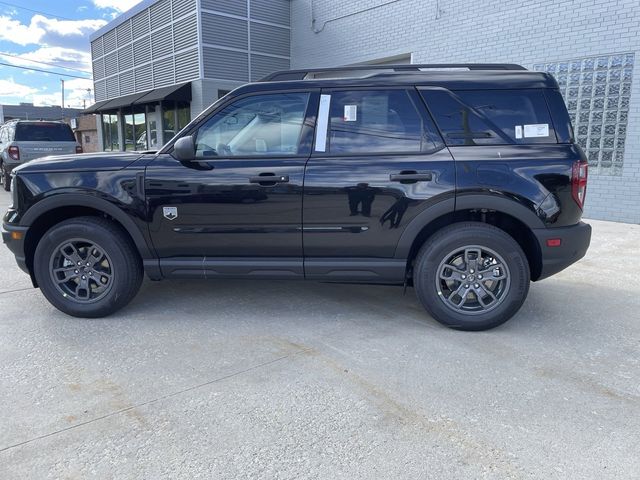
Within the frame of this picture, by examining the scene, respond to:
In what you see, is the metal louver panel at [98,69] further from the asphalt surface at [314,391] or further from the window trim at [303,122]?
the window trim at [303,122]

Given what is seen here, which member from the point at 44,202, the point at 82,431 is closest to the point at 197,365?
the point at 82,431

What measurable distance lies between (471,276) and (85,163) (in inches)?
128

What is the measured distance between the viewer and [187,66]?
1598cm

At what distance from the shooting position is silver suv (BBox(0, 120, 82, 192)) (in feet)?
43.9

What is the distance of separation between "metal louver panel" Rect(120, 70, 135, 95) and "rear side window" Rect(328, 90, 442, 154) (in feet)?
61.2

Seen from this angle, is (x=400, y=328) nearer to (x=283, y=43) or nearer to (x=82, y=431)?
(x=82, y=431)

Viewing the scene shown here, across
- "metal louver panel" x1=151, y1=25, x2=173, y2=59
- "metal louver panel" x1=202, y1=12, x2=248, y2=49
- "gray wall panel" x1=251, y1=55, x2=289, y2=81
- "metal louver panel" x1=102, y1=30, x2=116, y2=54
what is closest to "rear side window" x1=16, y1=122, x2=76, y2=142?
"metal louver panel" x1=151, y1=25, x2=173, y2=59

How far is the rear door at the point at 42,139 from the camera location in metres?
13.5

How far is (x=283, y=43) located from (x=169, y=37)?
4.00m

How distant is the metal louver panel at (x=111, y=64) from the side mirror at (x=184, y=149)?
20.5 metres

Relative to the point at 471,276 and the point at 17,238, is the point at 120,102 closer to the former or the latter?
the point at 17,238

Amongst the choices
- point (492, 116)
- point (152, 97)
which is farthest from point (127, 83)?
point (492, 116)

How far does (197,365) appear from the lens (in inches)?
130

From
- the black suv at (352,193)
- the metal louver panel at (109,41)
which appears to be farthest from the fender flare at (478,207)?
the metal louver panel at (109,41)
